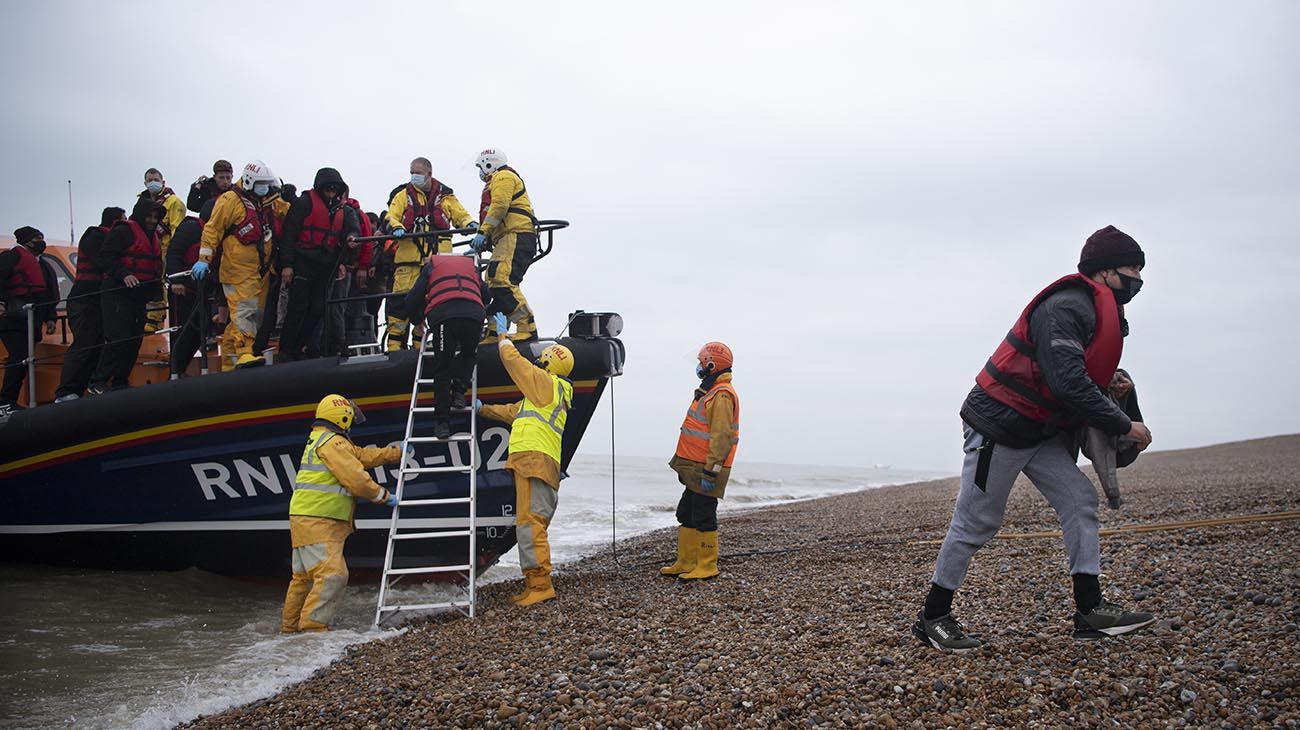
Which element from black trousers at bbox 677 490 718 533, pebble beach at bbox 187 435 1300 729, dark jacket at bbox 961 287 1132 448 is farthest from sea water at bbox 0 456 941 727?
dark jacket at bbox 961 287 1132 448

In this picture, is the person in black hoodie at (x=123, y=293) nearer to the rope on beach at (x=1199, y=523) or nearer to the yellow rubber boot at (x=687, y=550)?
the yellow rubber boot at (x=687, y=550)

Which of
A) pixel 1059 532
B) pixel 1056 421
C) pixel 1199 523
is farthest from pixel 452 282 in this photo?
pixel 1199 523

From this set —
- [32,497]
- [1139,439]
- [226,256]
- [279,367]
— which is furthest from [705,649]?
[32,497]

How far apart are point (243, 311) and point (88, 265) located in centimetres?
156

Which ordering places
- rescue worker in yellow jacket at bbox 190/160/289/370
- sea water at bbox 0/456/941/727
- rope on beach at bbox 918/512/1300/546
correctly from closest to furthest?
sea water at bbox 0/456/941/727
rope on beach at bbox 918/512/1300/546
rescue worker in yellow jacket at bbox 190/160/289/370

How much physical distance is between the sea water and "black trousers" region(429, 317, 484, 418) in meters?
1.16

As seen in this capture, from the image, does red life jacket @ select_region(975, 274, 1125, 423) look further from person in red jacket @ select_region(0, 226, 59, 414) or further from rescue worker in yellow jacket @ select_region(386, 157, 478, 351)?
person in red jacket @ select_region(0, 226, 59, 414)

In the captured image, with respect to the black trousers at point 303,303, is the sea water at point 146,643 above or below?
below

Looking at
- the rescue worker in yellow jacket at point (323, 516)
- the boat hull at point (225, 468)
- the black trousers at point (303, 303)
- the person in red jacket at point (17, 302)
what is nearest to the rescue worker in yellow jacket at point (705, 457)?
the boat hull at point (225, 468)

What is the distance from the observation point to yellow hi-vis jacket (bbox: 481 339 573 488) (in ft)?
17.2

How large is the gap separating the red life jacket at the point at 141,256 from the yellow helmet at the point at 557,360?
10.4 ft

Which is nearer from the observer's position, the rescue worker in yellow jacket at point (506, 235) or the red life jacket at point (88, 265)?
the rescue worker in yellow jacket at point (506, 235)

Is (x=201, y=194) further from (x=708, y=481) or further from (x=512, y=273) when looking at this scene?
(x=708, y=481)

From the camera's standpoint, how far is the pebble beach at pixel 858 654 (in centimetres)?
274
